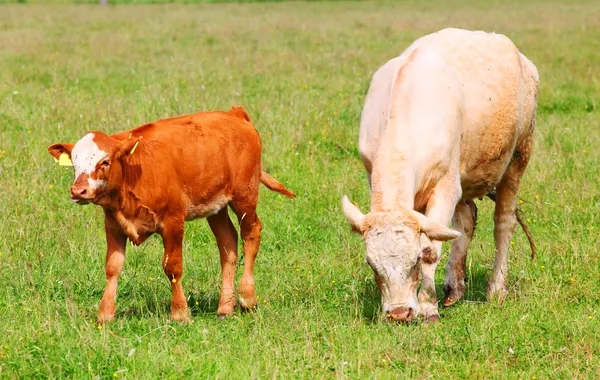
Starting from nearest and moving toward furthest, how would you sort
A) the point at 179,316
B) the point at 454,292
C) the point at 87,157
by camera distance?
the point at 87,157, the point at 179,316, the point at 454,292

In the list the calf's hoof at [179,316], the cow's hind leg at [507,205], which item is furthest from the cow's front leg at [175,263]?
the cow's hind leg at [507,205]

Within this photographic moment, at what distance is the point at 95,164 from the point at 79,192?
270 mm

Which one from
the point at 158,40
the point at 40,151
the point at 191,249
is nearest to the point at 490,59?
the point at 191,249

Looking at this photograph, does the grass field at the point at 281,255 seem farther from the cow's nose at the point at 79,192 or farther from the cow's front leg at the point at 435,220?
the cow's nose at the point at 79,192

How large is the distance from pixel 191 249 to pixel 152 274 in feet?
2.55

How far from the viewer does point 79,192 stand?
5352 mm

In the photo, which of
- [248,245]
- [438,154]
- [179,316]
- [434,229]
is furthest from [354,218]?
[179,316]

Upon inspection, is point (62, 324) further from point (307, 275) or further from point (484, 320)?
point (484, 320)

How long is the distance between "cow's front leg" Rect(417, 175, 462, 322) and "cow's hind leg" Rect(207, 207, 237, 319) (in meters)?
1.42

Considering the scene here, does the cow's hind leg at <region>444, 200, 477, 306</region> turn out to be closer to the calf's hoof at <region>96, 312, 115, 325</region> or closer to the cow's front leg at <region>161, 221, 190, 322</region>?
the cow's front leg at <region>161, 221, 190, 322</region>

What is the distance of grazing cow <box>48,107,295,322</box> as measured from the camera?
5672 millimetres

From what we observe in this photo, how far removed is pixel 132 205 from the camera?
5879 millimetres

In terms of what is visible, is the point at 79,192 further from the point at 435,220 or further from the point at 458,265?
the point at 458,265

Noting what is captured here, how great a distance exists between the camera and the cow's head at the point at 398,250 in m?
5.72
